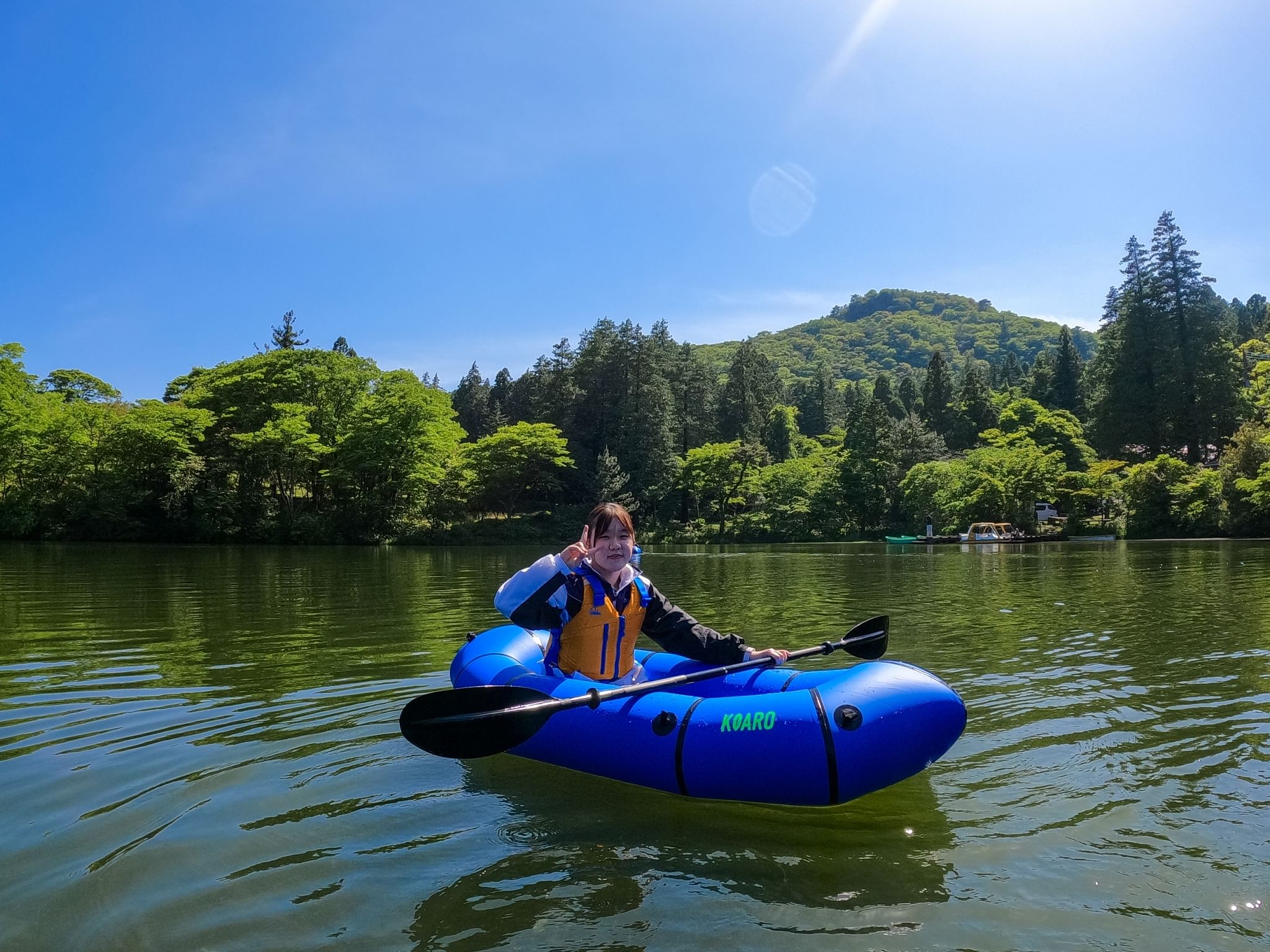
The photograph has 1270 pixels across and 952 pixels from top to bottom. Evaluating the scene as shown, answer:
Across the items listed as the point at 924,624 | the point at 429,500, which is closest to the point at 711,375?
the point at 429,500

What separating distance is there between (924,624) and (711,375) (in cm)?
6707

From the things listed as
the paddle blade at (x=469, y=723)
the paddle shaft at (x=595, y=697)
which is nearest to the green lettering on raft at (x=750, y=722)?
the paddle shaft at (x=595, y=697)

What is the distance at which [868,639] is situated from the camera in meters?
6.25

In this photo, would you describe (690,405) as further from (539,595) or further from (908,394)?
(539,595)

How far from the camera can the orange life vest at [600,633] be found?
5449 millimetres

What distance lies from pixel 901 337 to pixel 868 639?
6446 inches

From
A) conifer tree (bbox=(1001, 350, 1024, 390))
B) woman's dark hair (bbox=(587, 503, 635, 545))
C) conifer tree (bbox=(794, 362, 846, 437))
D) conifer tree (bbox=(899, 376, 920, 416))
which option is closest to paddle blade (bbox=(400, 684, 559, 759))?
woman's dark hair (bbox=(587, 503, 635, 545))

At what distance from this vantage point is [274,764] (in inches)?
203

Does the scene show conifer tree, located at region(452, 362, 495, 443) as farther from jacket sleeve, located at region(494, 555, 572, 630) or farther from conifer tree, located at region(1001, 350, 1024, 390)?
jacket sleeve, located at region(494, 555, 572, 630)

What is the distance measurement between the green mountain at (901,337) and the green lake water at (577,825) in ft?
388

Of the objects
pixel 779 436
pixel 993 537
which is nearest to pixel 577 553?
pixel 993 537

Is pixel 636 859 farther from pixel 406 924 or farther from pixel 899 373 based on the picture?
pixel 899 373

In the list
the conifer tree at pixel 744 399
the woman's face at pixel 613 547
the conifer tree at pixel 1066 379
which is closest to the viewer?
the woman's face at pixel 613 547

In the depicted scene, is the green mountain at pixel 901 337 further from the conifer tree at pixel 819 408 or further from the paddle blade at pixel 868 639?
the paddle blade at pixel 868 639
